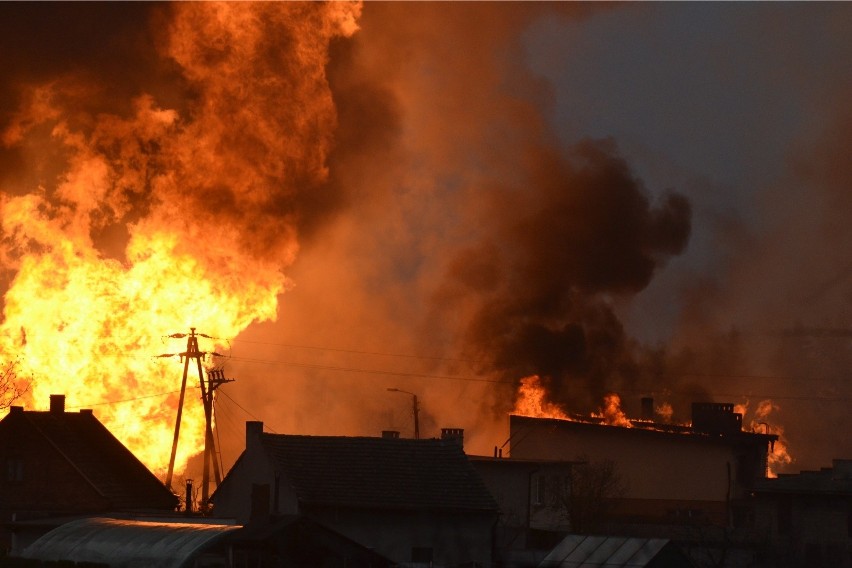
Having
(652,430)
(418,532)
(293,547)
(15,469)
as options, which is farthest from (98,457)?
(652,430)

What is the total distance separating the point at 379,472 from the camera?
177 feet

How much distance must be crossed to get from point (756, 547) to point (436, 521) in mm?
15641

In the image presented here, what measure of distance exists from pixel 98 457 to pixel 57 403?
9.94 feet

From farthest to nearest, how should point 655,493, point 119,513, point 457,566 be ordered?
point 655,493
point 119,513
point 457,566

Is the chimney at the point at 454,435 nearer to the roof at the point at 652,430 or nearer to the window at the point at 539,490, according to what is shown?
the window at the point at 539,490

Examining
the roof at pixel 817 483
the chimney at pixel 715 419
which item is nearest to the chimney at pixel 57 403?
the roof at pixel 817 483

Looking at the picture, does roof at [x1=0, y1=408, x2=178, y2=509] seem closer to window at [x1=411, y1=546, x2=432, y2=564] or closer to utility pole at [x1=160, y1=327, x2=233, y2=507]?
utility pole at [x1=160, y1=327, x2=233, y2=507]

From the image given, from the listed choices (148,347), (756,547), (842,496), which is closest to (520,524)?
(756,547)

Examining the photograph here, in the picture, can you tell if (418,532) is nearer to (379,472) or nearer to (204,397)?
(379,472)

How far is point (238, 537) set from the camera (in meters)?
44.4

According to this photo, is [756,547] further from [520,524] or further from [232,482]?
[232,482]

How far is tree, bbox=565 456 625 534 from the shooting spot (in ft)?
224

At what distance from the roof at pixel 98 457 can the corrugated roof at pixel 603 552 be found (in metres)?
20.9

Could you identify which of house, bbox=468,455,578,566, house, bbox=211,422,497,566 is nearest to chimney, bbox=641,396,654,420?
house, bbox=468,455,578,566
